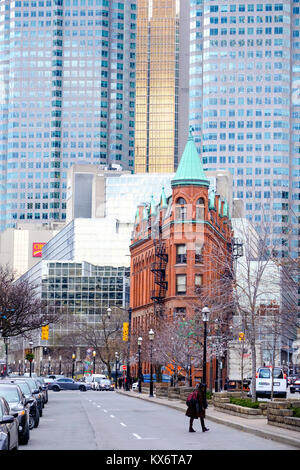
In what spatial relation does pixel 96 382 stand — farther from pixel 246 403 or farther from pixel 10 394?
pixel 10 394

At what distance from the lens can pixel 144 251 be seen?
113 metres

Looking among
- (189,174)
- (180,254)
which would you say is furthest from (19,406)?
(189,174)

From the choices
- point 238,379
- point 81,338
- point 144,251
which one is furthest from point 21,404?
point 81,338

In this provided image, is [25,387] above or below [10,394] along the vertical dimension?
below

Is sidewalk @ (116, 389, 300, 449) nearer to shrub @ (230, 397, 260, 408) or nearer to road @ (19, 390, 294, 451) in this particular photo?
road @ (19, 390, 294, 451)

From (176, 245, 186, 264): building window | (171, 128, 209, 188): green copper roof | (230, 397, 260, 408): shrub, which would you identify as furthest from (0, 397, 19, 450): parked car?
(171, 128, 209, 188): green copper roof

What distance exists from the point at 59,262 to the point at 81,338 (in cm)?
2360

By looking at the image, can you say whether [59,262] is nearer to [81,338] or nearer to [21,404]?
[81,338]

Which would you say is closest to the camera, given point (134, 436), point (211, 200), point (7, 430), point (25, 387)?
point (7, 430)

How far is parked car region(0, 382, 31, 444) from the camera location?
25281mm

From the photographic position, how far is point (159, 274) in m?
102

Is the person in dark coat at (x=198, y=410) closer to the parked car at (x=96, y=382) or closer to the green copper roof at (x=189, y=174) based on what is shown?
the green copper roof at (x=189, y=174)

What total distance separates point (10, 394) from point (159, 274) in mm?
75592

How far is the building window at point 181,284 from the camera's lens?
98312 millimetres
